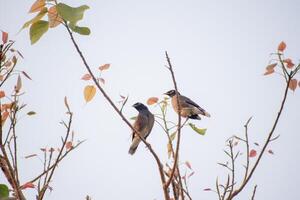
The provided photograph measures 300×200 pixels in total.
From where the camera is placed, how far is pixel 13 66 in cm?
203

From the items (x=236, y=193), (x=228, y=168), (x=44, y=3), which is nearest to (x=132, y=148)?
(x=228, y=168)

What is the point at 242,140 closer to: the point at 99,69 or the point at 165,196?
the point at 165,196

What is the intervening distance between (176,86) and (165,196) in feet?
2.46

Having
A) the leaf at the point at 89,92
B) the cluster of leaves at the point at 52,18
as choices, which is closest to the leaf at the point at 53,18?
the cluster of leaves at the point at 52,18

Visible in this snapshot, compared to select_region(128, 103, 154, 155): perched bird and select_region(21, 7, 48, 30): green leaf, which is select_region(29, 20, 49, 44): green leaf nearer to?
select_region(21, 7, 48, 30): green leaf

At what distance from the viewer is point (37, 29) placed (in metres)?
1.11

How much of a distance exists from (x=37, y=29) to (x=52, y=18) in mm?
186

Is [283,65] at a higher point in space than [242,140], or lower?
higher

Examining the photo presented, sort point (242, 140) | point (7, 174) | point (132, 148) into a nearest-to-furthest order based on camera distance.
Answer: point (7, 174)
point (242, 140)
point (132, 148)

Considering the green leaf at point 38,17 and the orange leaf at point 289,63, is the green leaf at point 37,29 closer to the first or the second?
the green leaf at point 38,17

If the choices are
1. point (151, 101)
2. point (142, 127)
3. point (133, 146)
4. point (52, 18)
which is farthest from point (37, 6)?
point (133, 146)

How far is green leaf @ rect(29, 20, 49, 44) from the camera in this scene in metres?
1.08

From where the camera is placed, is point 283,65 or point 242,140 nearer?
point 283,65

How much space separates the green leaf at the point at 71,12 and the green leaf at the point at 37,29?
0.15 meters
